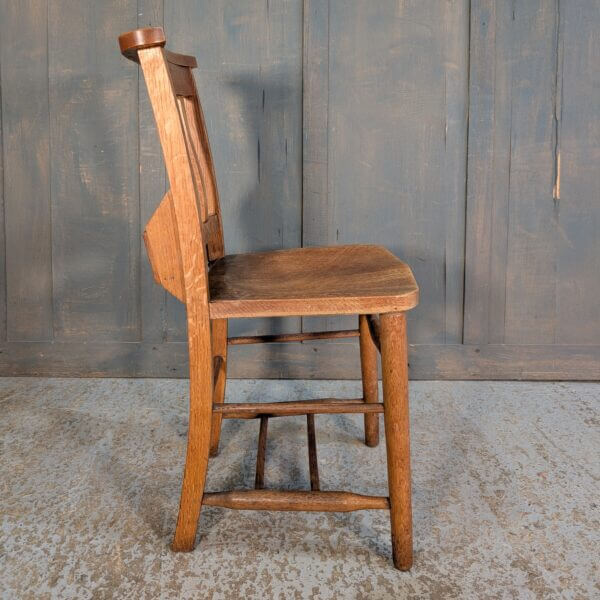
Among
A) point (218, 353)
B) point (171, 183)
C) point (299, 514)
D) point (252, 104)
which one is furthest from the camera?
point (252, 104)

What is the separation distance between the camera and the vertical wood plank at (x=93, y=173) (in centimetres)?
198

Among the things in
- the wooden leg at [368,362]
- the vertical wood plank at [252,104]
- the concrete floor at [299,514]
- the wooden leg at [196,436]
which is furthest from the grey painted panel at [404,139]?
the wooden leg at [196,436]

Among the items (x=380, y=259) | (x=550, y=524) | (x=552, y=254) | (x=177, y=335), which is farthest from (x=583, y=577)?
(x=177, y=335)

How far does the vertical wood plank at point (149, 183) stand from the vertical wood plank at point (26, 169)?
1.07 feet

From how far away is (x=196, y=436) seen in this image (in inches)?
42.3

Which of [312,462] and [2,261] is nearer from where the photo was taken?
[312,462]

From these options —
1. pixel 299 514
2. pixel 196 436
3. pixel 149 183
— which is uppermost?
pixel 149 183

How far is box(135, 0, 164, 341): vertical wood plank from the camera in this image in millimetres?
1966

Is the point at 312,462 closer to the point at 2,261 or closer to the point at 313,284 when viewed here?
the point at 313,284

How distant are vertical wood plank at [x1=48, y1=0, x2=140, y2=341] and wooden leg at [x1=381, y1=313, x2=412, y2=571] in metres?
1.28

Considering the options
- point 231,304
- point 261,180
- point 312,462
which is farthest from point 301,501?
point 261,180

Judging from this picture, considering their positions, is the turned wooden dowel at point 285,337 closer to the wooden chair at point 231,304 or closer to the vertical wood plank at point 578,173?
the wooden chair at point 231,304

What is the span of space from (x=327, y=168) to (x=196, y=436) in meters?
1.19

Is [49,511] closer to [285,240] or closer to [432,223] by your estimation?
[285,240]
